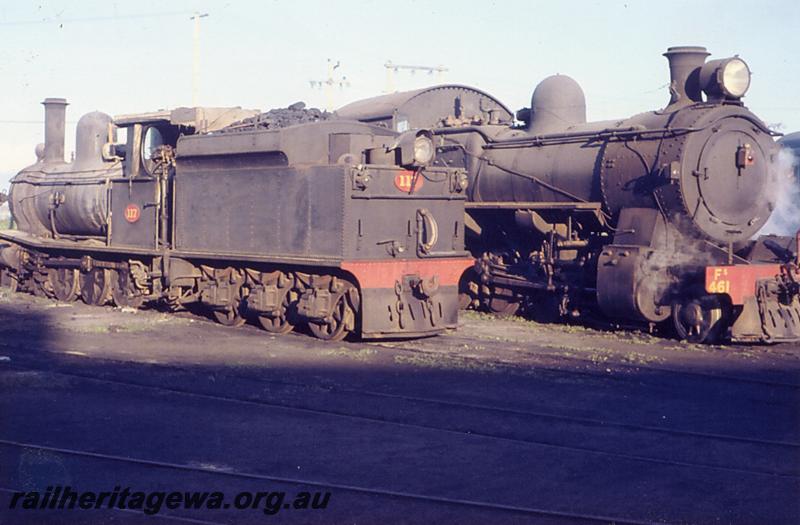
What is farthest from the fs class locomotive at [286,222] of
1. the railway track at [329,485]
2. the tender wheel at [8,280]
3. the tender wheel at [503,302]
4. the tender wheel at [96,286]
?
the railway track at [329,485]

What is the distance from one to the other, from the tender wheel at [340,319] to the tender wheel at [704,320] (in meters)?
4.42

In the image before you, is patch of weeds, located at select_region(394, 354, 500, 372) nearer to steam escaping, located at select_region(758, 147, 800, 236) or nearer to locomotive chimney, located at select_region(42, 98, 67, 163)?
steam escaping, located at select_region(758, 147, 800, 236)

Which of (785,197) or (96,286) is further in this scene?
(96,286)

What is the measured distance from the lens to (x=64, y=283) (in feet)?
54.5

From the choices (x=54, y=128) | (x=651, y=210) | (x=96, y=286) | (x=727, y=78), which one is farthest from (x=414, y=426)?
(x=54, y=128)

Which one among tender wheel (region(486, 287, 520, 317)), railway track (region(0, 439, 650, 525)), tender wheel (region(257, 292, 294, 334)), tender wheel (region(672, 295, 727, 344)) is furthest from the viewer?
tender wheel (region(486, 287, 520, 317))

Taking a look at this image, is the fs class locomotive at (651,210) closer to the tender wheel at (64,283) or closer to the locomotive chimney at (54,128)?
the tender wheel at (64,283)

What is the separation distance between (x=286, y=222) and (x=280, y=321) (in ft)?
4.92

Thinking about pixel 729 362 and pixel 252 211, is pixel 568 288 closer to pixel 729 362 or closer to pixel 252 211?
pixel 729 362

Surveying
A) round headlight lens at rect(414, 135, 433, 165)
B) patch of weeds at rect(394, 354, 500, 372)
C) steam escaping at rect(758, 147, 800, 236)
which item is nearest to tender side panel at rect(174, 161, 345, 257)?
round headlight lens at rect(414, 135, 433, 165)

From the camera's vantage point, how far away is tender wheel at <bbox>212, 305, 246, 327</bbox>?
13.1 meters

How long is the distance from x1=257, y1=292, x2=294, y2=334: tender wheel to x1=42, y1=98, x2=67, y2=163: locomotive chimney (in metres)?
7.64

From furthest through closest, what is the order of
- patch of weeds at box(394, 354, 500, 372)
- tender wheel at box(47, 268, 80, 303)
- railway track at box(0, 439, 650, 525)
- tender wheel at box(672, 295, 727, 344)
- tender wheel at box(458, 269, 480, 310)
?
tender wheel at box(47, 268, 80, 303) → tender wheel at box(458, 269, 480, 310) → tender wheel at box(672, 295, 727, 344) → patch of weeds at box(394, 354, 500, 372) → railway track at box(0, 439, 650, 525)

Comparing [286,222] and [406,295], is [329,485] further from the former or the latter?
[286,222]
